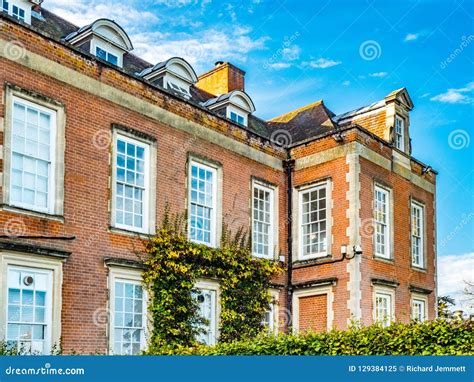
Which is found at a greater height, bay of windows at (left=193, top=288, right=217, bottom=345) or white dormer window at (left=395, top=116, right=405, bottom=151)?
white dormer window at (left=395, top=116, right=405, bottom=151)

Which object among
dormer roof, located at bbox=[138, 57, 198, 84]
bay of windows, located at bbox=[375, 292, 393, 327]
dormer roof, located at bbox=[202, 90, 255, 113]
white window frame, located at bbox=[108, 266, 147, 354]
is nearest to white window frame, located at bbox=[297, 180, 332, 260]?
bay of windows, located at bbox=[375, 292, 393, 327]

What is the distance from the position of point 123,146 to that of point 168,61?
12.3 feet

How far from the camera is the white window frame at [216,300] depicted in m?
17.0

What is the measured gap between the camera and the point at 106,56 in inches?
671

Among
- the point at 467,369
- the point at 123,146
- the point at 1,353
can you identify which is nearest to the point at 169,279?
the point at 123,146

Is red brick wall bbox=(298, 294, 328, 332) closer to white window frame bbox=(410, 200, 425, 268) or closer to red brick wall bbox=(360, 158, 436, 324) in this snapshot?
red brick wall bbox=(360, 158, 436, 324)

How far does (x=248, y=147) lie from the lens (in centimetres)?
1961

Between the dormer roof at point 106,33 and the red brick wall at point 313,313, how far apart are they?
8950 millimetres

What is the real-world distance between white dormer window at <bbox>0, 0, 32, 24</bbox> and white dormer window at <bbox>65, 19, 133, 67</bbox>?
4.26 feet

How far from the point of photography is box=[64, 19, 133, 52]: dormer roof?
54.0 feet

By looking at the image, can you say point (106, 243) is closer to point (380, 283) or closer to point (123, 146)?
point (123, 146)

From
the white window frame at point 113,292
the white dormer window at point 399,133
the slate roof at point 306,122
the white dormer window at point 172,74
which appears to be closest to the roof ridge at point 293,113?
the slate roof at point 306,122

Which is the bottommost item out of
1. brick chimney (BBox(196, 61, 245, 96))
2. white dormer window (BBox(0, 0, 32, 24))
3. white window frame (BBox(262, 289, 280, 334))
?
white window frame (BBox(262, 289, 280, 334))

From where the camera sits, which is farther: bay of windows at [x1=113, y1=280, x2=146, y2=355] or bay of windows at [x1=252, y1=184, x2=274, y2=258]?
bay of windows at [x1=252, y1=184, x2=274, y2=258]
